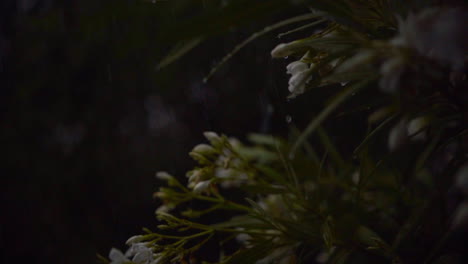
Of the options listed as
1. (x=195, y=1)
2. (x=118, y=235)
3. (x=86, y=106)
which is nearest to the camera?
(x=195, y=1)

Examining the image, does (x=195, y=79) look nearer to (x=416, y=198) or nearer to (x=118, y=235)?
(x=118, y=235)

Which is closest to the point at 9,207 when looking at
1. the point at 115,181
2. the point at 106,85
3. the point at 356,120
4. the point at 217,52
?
the point at 115,181

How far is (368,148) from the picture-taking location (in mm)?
511

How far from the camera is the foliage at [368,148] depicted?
320 millimetres

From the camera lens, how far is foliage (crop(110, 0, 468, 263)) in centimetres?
32

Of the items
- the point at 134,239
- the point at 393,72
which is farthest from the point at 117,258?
the point at 393,72

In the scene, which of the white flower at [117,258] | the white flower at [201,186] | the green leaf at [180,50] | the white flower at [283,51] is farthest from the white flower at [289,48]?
the white flower at [117,258]

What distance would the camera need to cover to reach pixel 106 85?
1.67m

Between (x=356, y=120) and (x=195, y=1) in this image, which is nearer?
(x=195, y=1)

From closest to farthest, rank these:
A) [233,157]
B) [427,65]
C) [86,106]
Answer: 1. [427,65]
2. [233,157]
3. [86,106]

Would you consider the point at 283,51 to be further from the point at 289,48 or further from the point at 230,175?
the point at 230,175

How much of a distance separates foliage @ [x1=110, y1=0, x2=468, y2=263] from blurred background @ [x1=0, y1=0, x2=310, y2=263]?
81 centimetres

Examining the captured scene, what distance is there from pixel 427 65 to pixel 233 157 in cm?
37

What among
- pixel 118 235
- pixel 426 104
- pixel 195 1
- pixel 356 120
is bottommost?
pixel 118 235
